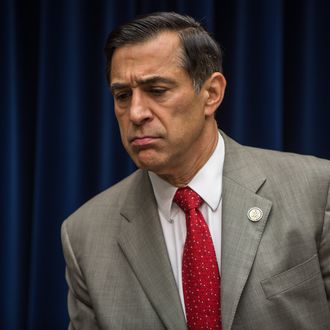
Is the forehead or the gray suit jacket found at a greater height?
the forehead

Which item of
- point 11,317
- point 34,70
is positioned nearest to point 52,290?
point 11,317

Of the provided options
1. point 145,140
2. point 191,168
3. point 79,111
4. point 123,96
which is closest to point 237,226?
point 191,168

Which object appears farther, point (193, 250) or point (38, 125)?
point (38, 125)

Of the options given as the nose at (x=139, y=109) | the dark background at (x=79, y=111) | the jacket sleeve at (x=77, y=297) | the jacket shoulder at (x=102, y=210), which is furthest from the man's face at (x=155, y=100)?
the dark background at (x=79, y=111)

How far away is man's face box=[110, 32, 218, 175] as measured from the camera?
4.41 ft

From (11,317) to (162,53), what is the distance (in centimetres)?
122

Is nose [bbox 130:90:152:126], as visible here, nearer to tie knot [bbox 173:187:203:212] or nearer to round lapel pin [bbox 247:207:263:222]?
tie knot [bbox 173:187:203:212]

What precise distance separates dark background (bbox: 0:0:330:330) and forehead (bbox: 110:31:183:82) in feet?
2.19

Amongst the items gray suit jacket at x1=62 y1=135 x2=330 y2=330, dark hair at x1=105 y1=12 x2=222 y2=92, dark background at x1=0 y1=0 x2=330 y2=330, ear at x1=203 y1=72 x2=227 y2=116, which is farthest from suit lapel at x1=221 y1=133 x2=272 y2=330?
dark background at x1=0 y1=0 x2=330 y2=330

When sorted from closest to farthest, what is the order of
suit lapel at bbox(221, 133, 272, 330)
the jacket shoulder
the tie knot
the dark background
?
suit lapel at bbox(221, 133, 272, 330) → the tie knot → the jacket shoulder → the dark background

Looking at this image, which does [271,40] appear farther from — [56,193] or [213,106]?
[56,193]

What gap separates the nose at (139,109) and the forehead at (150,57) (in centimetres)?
5

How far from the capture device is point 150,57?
4.43ft

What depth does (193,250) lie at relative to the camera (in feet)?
4.54
